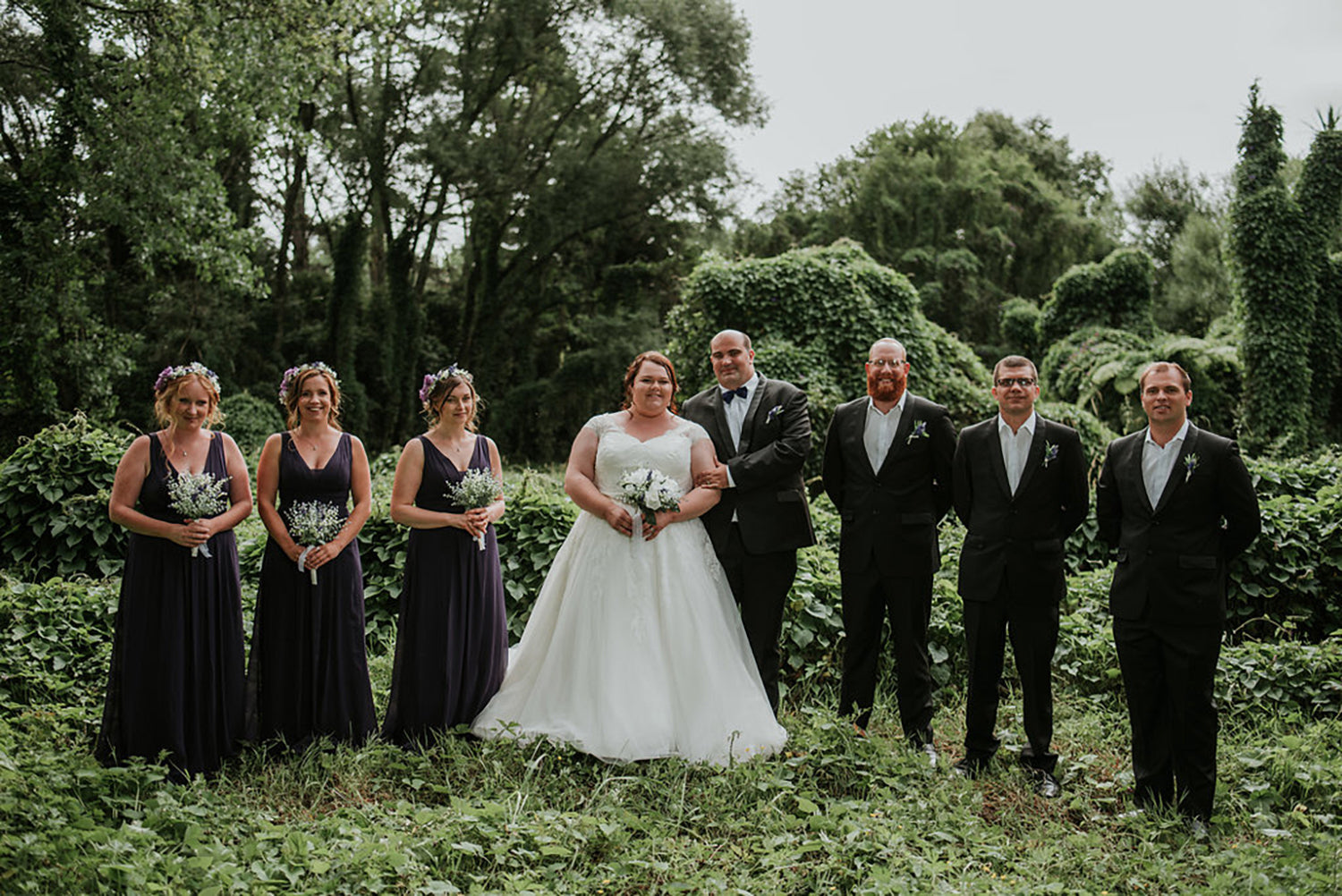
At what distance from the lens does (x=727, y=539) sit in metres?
5.47

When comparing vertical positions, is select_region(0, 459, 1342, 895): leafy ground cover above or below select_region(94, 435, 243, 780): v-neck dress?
below

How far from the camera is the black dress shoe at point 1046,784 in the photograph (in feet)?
15.7

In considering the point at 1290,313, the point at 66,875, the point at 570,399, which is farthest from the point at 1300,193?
the point at 66,875

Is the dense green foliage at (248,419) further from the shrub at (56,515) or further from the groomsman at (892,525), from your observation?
the groomsman at (892,525)

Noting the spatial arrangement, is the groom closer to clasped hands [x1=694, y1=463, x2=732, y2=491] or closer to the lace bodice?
clasped hands [x1=694, y1=463, x2=732, y2=491]

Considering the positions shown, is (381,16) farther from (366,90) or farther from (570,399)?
(570,399)

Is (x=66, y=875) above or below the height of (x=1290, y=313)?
below

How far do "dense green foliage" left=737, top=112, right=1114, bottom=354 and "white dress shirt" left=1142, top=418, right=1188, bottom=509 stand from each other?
28.9 m

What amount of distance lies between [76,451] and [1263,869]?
8.88 meters

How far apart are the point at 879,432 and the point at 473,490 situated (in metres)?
2.23

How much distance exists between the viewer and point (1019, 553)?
485cm

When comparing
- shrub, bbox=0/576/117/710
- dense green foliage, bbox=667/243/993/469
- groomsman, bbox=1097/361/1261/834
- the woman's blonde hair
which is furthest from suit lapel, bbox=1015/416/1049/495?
dense green foliage, bbox=667/243/993/469

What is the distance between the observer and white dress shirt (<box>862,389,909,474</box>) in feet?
17.3

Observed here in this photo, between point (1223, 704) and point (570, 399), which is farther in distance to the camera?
point (570, 399)
